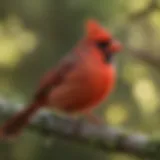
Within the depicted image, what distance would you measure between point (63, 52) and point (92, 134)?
0.59 m

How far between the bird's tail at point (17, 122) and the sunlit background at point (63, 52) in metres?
0.28

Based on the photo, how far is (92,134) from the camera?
126cm

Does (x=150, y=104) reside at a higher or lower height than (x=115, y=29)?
lower

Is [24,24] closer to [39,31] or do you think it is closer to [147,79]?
[39,31]

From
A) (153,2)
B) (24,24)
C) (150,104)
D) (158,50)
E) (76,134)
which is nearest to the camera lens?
(76,134)

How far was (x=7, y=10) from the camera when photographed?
5.92 feet

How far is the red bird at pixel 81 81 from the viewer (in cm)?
125

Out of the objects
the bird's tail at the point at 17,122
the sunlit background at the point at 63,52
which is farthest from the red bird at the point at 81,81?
the sunlit background at the point at 63,52

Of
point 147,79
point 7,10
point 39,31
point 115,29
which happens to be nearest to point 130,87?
point 147,79

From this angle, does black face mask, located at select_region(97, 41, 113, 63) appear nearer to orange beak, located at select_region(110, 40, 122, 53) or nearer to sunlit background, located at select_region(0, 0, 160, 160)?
orange beak, located at select_region(110, 40, 122, 53)

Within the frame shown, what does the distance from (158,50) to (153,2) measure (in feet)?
0.62

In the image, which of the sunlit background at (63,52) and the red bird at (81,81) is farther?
the sunlit background at (63,52)

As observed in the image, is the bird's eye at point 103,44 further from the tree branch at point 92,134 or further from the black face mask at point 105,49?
the tree branch at point 92,134

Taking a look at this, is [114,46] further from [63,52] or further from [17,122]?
[63,52]
